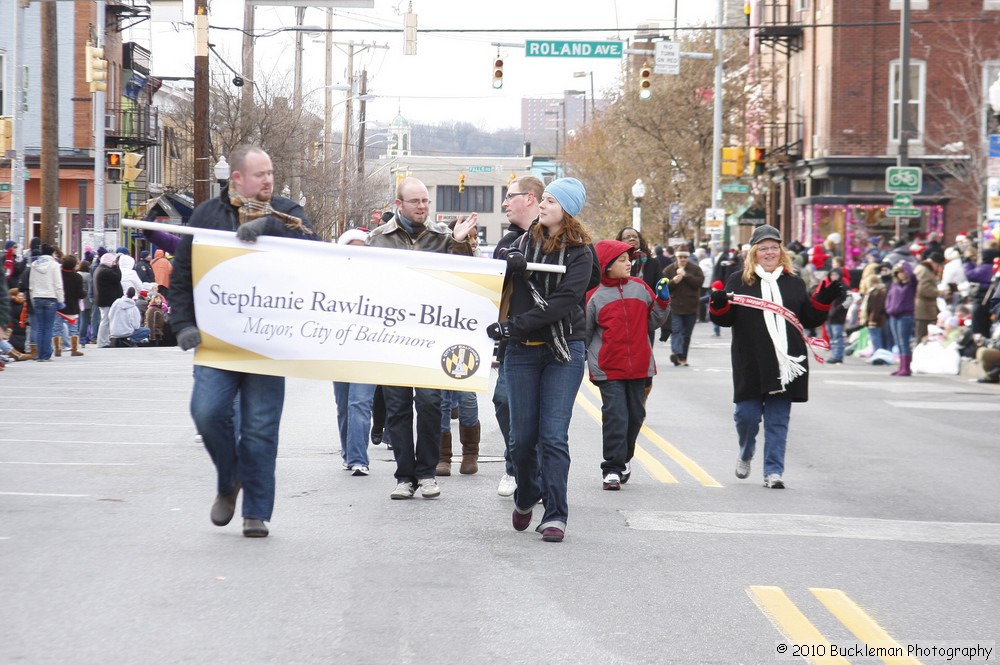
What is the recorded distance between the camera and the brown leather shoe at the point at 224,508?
780 centimetres

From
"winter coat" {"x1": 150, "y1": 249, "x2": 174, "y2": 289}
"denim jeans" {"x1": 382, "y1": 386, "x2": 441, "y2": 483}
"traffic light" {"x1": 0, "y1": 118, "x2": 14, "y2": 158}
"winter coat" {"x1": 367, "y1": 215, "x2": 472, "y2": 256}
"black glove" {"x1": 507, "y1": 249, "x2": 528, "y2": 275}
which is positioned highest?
"traffic light" {"x1": 0, "y1": 118, "x2": 14, "y2": 158}

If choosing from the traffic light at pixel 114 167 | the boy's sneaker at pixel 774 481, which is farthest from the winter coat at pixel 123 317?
the boy's sneaker at pixel 774 481

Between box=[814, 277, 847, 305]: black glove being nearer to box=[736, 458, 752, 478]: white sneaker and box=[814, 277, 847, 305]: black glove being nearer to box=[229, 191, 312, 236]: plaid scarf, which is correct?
box=[736, 458, 752, 478]: white sneaker

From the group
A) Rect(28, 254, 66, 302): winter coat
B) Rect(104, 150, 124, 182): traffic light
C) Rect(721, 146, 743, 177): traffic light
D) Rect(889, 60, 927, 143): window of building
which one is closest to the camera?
Rect(28, 254, 66, 302): winter coat

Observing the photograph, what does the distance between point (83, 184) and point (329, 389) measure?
71.8ft

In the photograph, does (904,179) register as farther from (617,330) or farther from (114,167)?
(617,330)

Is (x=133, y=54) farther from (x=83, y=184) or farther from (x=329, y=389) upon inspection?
(x=329, y=389)

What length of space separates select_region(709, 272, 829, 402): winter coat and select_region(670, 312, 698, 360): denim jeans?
1268cm

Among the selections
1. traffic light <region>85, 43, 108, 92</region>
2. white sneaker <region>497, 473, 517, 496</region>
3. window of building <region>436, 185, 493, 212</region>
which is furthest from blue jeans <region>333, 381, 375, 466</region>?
window of building <region>436, 185, 493, 212</region>

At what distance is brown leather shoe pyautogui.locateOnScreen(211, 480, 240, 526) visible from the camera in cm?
780

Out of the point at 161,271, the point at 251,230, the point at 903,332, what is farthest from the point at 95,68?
the point at 251,230

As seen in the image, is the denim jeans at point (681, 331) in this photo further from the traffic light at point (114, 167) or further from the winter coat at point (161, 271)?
the traffic light at point (114, 167)

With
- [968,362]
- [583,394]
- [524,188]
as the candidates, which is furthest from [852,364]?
[524,188]

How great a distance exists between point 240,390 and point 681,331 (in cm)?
1601
